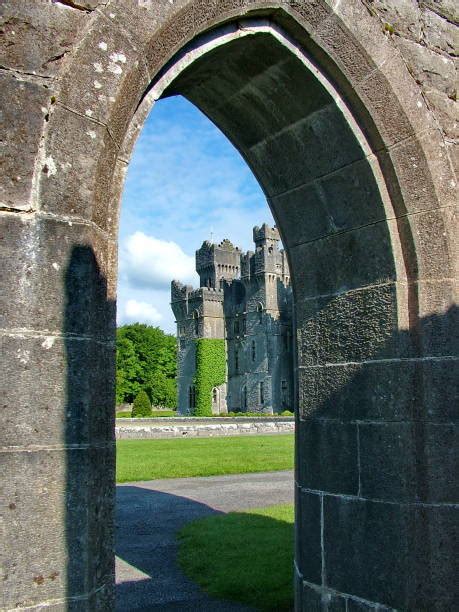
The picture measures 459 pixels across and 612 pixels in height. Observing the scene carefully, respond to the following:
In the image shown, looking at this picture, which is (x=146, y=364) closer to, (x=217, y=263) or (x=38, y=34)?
(x=217, y=263)

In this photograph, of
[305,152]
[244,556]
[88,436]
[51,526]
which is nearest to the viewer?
[51,526]

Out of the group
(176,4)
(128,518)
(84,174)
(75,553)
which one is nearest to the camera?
(75,553)

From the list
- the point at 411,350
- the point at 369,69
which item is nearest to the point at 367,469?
the point at 411,350

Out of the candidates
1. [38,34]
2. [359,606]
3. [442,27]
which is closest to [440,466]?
[359,606]

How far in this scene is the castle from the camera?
166 feet

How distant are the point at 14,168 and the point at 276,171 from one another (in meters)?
2.12

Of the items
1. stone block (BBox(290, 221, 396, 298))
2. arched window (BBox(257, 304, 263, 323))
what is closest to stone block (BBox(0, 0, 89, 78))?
stone block (BBox(290, 221, 396, 298))

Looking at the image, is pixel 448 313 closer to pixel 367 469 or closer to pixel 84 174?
pixel 367 469

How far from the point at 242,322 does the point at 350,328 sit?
5009cm

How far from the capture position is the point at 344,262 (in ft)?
12.4

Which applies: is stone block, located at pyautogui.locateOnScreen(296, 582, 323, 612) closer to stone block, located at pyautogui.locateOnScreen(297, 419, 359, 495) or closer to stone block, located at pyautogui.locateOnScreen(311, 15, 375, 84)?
stone block, located at pyautogui.locateOnScreen(297, 419, 359, 495)

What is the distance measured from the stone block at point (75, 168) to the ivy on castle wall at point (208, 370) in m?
51.7

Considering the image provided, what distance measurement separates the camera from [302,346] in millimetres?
4086

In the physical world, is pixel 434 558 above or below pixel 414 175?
below
